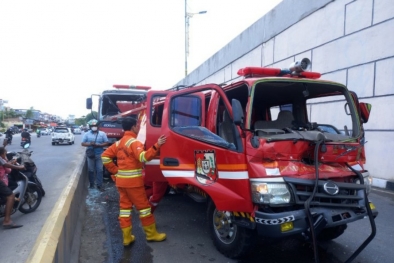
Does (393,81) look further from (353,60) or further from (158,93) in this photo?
(158,93)

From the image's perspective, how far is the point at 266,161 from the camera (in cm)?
313

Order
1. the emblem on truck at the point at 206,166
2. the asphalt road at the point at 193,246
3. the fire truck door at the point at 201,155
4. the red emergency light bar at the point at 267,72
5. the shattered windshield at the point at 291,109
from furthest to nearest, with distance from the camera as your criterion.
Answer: the red emergency light bar at the point at 267,72 < the asphalt road at the point at 193,246 < the emblem on truck at the point at 206,166 < the shattered windshield at the point at 291,109 < the fire truck door at the point at 201,155

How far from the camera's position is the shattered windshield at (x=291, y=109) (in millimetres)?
3459

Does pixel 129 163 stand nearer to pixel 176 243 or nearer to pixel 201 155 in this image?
pixel 201 155

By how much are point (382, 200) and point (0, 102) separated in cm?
9239

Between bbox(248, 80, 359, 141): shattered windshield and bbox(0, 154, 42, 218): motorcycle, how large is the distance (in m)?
4.19

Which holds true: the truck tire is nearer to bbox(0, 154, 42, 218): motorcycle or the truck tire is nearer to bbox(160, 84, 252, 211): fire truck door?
bbox(160, 84, 252, 211): fire truck door

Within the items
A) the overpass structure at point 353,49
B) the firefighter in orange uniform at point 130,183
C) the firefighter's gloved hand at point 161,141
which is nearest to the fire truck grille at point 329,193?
the firefighter's gloved hand at point 161,141

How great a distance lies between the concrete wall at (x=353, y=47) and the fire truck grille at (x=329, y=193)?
16.3ft

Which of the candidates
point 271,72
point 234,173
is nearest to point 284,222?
point 234,173

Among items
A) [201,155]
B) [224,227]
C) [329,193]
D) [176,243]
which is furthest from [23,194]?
[329,193]

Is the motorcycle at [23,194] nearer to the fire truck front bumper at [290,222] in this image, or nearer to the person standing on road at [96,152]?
the person standing on road at [96,152]

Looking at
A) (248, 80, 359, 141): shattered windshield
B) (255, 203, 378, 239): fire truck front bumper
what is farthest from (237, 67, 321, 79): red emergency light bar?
(255, 203, 378, 239): fire truck front bumper

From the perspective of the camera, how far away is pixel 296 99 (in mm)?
4434
